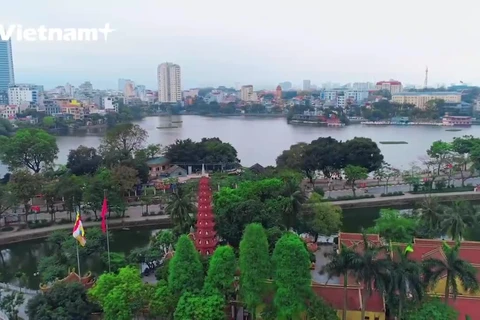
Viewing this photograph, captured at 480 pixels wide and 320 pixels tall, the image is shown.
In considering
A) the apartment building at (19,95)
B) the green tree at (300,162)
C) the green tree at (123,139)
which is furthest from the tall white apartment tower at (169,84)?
the green tree at (300,162)

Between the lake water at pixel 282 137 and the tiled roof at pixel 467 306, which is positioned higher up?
the lake water at pixel 282 137

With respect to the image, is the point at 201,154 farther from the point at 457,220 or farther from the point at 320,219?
the point at 457,220

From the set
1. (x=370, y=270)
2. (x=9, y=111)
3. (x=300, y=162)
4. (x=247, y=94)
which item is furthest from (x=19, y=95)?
(x=370, y=270)

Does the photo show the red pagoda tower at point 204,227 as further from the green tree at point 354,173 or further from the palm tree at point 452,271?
the green tree at point 354,173

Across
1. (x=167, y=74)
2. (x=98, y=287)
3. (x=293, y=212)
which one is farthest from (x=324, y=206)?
(x=167, y=74)

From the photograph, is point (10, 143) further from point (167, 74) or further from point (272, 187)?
point (167, 74)

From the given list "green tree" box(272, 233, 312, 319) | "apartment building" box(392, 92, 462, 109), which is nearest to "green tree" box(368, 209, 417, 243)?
"green tree" box(272, 233, 312, 319)
